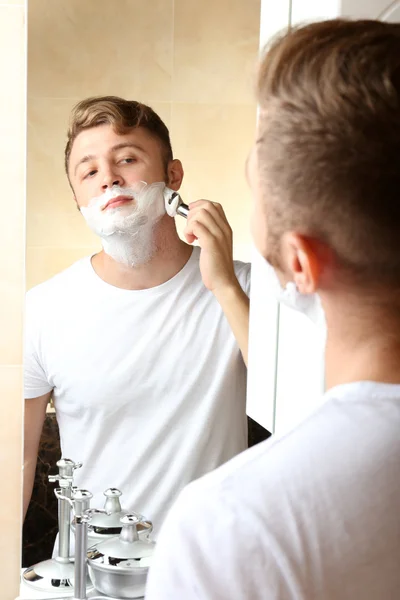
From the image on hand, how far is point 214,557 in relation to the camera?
523 mm

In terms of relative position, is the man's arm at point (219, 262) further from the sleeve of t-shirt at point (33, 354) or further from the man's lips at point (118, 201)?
the sleeve of t-shirt at point (33, 354)

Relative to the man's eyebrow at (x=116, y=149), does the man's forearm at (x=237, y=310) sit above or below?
below

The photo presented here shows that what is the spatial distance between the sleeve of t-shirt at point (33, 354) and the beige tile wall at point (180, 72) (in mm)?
186

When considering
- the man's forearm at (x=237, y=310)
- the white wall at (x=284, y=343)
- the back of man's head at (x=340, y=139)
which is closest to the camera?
the back of man's head at (x=340, y=139)

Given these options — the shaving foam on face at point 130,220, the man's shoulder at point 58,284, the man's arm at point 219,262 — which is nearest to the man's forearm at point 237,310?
the man's arm at point 219,262

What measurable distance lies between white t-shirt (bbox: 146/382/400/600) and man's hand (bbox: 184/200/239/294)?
27.3 inches

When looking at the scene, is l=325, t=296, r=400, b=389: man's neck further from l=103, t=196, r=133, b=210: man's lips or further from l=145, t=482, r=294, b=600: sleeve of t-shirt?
l=103, t=196, r=133, b=210: man's lips

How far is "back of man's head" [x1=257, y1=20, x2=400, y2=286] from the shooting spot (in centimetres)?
50

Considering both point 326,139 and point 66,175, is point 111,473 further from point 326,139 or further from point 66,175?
point 326,139

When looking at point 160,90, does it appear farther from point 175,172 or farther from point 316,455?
point 316,455

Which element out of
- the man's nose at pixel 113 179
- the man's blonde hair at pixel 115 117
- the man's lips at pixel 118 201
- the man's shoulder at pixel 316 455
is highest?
the man's blonde hair at pixel 115 117

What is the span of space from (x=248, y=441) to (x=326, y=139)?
2.57 ft

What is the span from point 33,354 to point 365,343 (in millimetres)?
859

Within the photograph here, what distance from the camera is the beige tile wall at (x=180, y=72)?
1222mm
